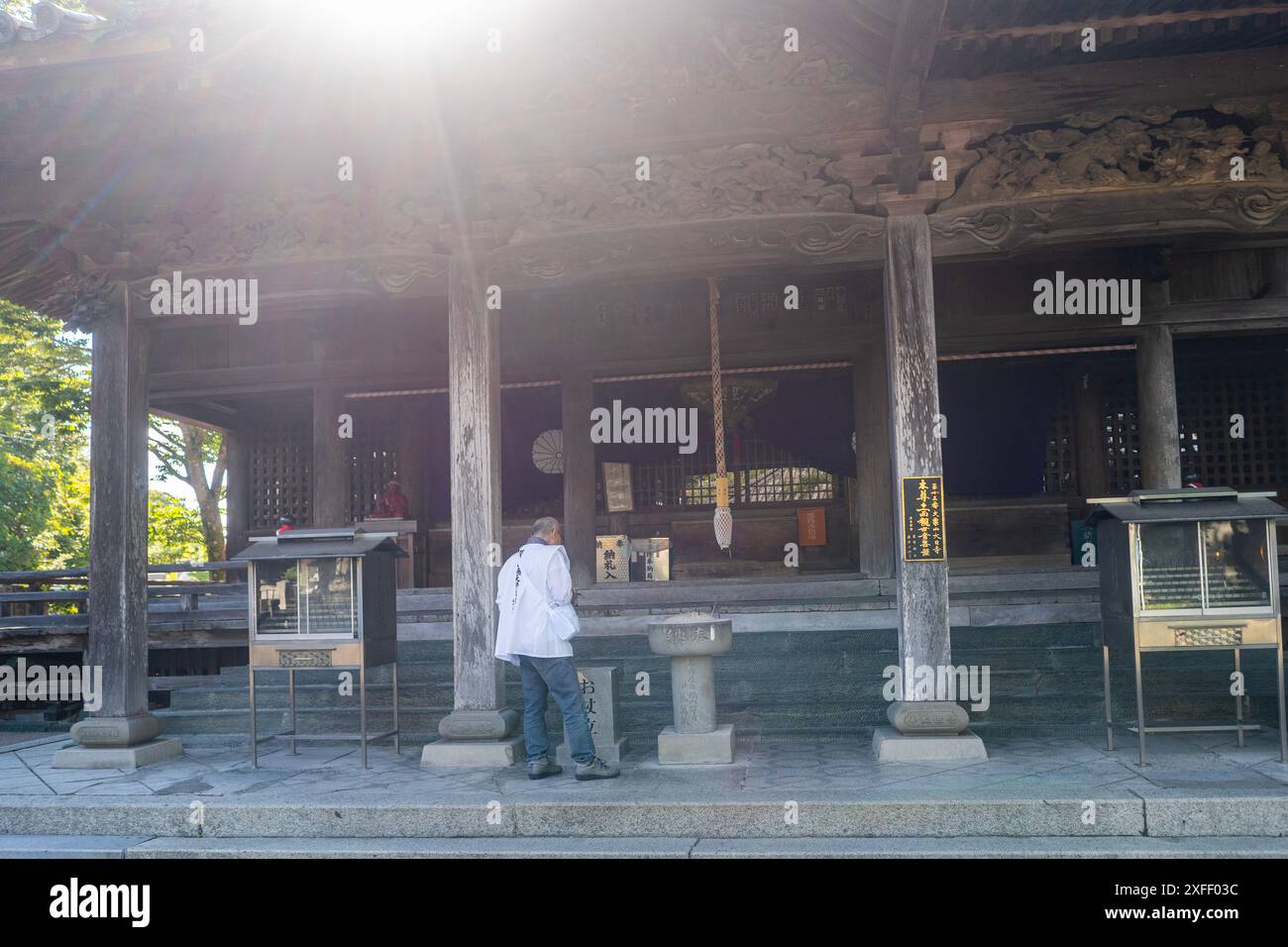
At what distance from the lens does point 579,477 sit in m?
11.6

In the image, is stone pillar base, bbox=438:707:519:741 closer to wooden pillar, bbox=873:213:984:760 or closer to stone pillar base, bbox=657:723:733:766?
stone pillar base, bbox=657:723:733:766

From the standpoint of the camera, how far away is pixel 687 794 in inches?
240

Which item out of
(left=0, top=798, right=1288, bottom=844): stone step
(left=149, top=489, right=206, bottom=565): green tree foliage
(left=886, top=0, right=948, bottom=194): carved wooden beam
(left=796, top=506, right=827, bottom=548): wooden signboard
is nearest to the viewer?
(left=0, top=798, right=1288, bottom=844): stone step

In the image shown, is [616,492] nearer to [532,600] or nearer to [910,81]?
[532,600]

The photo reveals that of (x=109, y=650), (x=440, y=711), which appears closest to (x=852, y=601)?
(x=440, y=711)

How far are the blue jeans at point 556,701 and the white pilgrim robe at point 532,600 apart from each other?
10cm

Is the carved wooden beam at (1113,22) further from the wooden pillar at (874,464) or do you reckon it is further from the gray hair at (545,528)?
the wooden pillar at (874,464)

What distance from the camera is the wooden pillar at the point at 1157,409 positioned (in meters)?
9.82

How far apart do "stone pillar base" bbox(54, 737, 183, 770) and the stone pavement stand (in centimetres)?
52

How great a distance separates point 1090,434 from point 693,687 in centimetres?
712

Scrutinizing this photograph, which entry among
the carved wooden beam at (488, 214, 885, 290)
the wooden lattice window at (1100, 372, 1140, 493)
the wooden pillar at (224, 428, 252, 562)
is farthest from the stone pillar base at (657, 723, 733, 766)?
the wooden pillar at (224, 428, 252, 562)

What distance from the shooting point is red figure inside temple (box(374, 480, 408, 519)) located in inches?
506

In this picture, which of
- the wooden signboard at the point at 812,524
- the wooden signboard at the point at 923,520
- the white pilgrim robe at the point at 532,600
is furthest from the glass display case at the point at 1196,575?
the wooden signboard at the point at 812,524

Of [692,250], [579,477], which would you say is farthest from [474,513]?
[579,477]
